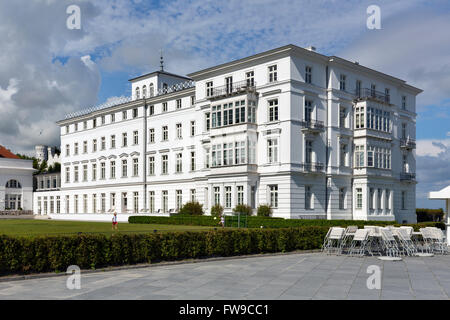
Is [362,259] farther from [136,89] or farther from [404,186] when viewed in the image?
[136,89]

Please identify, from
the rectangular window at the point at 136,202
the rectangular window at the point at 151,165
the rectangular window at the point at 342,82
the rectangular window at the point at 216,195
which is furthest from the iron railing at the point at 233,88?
the rectangular window at the point at 136,202

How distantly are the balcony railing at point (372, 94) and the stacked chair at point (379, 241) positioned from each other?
84.3 feet

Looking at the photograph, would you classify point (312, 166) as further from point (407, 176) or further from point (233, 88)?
point (407, 176)

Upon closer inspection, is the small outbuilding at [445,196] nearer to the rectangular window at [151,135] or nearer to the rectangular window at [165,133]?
the rectangular window at [165,133]

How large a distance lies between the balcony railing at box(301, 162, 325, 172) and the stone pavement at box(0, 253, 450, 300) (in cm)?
2405

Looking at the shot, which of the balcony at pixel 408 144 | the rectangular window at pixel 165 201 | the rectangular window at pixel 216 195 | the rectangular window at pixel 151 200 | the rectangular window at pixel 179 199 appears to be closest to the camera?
the rectangular window at pixel 216 195

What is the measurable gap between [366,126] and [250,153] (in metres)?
11.3

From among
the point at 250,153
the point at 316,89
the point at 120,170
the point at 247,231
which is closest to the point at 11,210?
the point at 120,170

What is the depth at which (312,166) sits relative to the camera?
42594 millimetres

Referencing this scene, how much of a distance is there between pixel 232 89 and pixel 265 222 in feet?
46.7

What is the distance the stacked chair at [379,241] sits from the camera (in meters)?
20.1

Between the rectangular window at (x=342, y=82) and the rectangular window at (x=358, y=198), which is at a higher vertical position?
the rectangular window at (x=342, y=82)

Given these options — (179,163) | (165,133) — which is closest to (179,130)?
(165,133)

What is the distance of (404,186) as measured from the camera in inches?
2047
